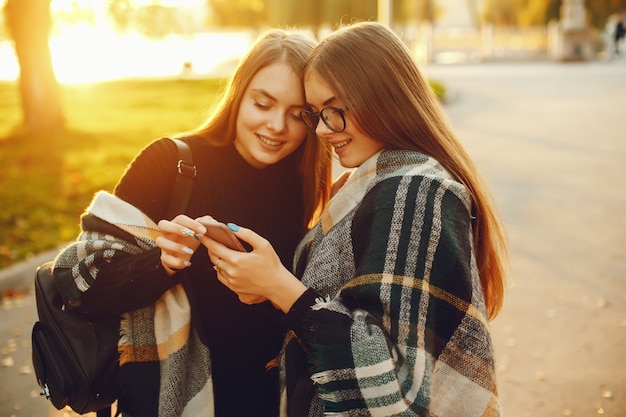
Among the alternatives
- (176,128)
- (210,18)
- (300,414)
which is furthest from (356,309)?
(210,18)

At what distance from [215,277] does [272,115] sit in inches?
24.9

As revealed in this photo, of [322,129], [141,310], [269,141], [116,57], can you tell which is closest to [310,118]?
[322,129]

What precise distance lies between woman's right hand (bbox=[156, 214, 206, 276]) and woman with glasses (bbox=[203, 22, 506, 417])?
3.7 inches

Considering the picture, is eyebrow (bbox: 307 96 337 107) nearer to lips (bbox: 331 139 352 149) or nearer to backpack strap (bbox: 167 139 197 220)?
lips (bbox: 331 139 352 149)

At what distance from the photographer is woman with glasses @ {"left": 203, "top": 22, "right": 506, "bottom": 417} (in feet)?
6.06

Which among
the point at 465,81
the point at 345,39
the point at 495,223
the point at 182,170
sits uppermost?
the point at 345,39

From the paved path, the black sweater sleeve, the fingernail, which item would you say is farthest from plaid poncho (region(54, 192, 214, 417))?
the paved path

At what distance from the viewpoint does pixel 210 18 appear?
96.0 meters

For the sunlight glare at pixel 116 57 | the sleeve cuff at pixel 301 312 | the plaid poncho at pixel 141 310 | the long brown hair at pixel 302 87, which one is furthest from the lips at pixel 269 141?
the sunlight glare at pixel 116 57

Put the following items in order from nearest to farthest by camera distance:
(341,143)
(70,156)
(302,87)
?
1. (341,143)
2. (302,87)
3. (70,156)

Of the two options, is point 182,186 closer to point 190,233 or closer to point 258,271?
point 190,233

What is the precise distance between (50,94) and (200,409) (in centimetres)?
1242

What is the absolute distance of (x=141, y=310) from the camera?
2.31 metres

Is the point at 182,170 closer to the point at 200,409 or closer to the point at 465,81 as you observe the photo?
the point at 200,409
